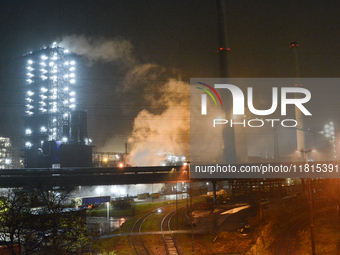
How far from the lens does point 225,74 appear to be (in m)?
42.4

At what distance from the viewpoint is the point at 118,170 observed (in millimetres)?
26359

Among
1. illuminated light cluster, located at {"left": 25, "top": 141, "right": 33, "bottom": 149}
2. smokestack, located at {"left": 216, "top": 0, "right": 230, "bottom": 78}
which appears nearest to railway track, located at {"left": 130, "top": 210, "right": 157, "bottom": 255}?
smokestack, located at {"left": 216, "top": 0, "right": 230, "bottom": 78}

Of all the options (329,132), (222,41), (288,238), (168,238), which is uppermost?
(222,41)

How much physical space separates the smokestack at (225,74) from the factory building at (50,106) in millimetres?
27815

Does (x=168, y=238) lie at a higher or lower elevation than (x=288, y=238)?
lower

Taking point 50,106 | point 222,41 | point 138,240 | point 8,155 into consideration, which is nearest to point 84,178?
point 138,240

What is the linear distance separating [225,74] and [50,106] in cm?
3399

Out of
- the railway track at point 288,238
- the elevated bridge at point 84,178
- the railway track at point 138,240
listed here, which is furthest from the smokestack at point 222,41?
the railway track at point 138,240

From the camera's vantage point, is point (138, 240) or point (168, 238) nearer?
point (138, 240)

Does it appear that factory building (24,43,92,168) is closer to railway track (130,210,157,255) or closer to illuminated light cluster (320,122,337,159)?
railway track (130,210,157,255)

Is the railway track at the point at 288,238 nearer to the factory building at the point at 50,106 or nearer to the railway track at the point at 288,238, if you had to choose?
the railway track at the point at 288,238

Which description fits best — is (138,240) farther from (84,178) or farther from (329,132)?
→ (329,132)

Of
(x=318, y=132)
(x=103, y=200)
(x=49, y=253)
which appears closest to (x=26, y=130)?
(x=103, y=200)

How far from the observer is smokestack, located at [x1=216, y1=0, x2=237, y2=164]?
43.3 m
